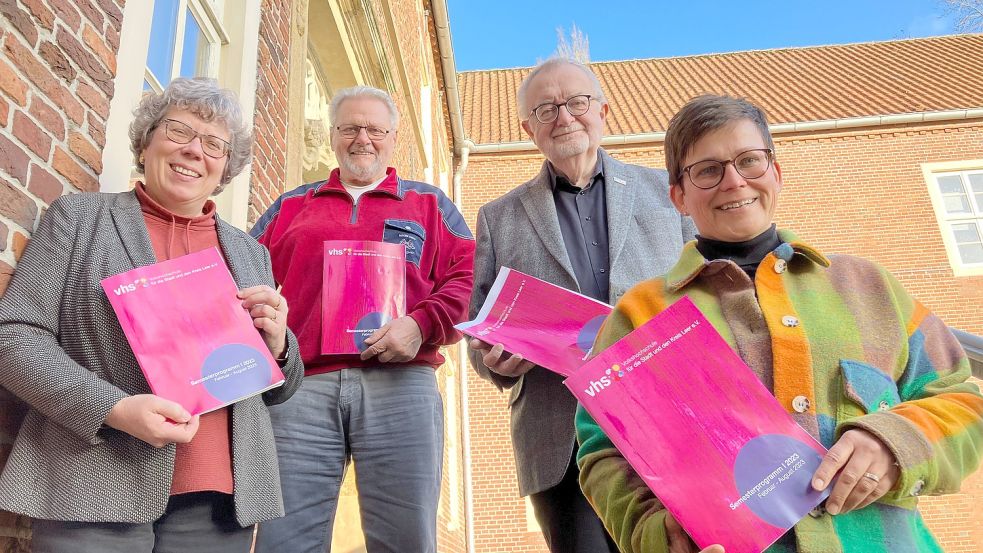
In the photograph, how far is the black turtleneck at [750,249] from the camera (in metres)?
1.54

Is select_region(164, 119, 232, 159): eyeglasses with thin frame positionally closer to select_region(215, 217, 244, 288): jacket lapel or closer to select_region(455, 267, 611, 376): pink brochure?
select_region(215, 217, 244, 288): jacket lapel

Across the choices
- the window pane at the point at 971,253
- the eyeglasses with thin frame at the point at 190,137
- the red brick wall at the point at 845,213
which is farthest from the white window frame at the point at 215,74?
the window pane at the point at 971,253

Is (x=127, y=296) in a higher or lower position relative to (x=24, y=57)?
lower

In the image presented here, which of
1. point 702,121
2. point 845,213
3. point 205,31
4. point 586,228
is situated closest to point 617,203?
point 586,228

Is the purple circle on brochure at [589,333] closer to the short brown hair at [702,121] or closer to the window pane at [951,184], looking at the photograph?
the short brown hair at [702,121]

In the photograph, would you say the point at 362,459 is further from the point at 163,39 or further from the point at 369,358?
the point at 163,39

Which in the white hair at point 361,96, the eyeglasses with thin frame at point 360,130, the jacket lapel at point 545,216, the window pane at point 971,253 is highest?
the window pane at point 971,253

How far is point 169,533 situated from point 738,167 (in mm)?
1500

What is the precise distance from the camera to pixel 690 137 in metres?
1.56

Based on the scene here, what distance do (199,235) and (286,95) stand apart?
258 cm

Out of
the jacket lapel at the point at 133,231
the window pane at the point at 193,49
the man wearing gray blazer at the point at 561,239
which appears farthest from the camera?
the window pane at the point at 193,49

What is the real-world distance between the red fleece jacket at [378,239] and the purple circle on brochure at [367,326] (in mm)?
71

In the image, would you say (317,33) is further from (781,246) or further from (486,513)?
(486,513)

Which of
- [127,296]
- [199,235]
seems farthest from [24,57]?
[127,296]
